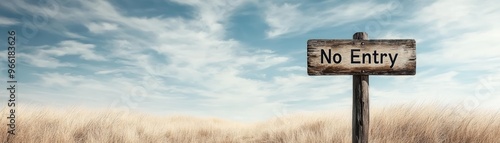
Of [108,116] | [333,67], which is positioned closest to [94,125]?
[108,116]

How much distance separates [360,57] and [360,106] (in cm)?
57

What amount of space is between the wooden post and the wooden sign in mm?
118

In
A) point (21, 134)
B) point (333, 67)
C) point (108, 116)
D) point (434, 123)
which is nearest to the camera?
point (333, 67)

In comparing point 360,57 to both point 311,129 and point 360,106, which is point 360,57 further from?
point 311,129

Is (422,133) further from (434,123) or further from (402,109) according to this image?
(402,109)

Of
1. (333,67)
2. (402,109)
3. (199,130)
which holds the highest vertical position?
(333,67)

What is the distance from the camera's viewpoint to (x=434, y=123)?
6766 millimetres

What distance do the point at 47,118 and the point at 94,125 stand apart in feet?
2.99

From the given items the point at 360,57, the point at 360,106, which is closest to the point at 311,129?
the point at 360,106

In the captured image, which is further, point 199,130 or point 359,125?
point 199,130

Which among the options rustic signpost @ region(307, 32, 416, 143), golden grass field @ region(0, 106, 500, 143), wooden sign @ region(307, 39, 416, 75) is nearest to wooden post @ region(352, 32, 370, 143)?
rustic signpost @ region(307, 32, 416, 143)

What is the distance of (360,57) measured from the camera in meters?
4.54

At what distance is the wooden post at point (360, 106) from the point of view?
4602mm

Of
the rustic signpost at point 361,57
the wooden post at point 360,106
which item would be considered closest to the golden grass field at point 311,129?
the wooden post at point 360,106
